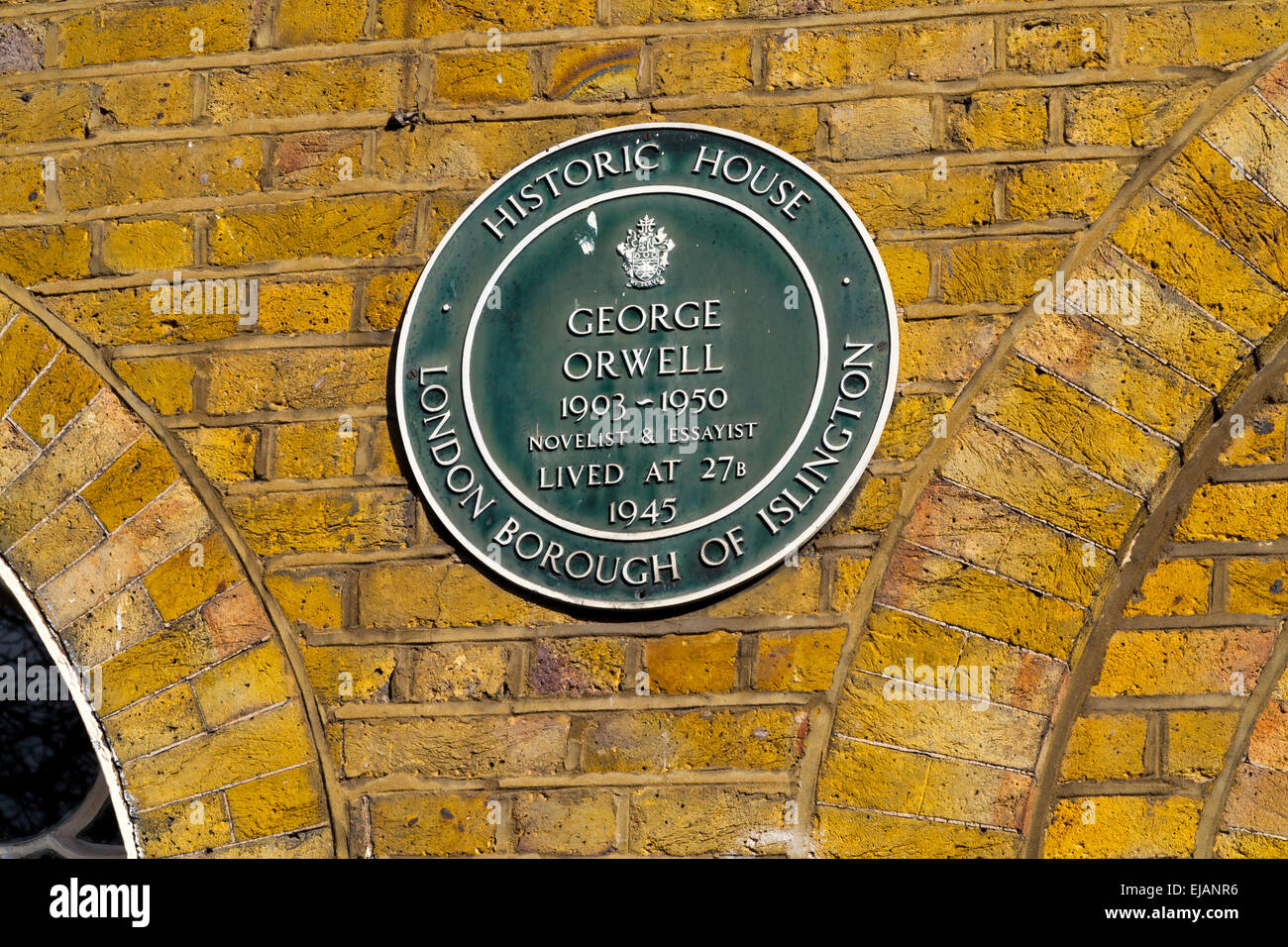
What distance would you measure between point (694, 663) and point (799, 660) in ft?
0.85

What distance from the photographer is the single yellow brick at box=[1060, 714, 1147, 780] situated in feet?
13.7

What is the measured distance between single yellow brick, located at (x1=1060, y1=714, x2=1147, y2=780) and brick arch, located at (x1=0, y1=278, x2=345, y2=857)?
1821 mm

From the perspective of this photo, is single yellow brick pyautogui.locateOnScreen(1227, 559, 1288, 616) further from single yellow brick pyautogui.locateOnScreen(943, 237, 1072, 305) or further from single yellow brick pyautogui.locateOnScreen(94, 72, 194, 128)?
single yellow brick pyautogui.locateOnScreen(94, 72, 194, 128)

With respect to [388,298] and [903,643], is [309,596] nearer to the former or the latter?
[388,298]

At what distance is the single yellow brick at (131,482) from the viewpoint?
4.67 meters

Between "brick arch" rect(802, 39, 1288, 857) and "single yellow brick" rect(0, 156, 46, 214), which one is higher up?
"single yellow brick" rect(0, 156, 46, 214)

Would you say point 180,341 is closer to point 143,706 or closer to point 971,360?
point 143,706

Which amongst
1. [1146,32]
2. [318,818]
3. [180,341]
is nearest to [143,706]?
[318,818]

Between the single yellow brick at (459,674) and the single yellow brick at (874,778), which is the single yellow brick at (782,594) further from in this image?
the single yellow brick at (459,674)

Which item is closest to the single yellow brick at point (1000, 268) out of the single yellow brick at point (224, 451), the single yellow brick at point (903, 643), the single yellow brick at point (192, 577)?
the single yellow brick at point (903, 643)

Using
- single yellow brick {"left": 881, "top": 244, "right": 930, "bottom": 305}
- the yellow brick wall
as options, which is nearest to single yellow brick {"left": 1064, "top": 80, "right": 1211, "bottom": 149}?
the yellow brick wall

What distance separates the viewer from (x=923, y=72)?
4.59 meters

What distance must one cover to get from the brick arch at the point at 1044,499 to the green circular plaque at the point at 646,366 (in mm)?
299

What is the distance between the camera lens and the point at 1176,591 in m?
4.28
